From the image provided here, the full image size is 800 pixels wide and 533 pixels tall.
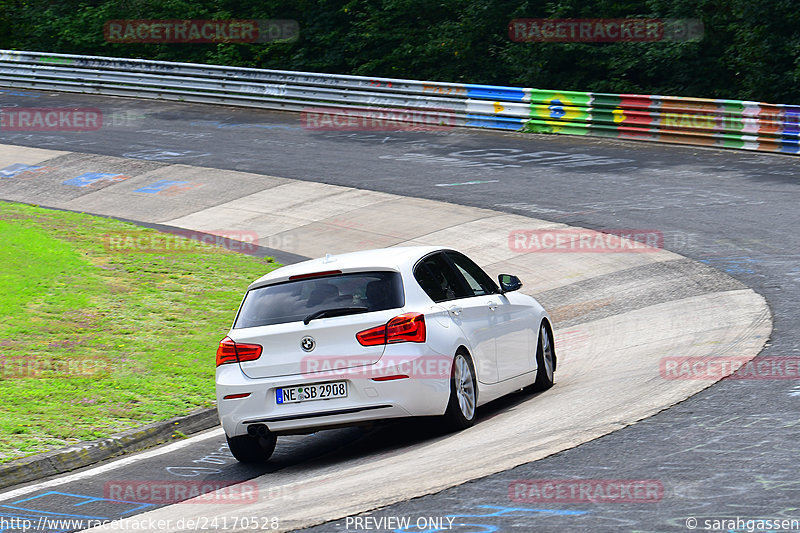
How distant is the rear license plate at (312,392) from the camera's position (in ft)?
27.3

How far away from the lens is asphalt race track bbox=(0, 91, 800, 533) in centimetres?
618

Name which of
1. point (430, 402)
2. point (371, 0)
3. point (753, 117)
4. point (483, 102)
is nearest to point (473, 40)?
point (371, 0)

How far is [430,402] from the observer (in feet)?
27.3

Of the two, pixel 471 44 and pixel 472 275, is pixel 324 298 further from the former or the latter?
pixel 471 44

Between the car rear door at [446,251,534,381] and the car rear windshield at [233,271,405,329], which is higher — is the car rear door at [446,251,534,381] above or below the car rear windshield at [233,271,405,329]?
below

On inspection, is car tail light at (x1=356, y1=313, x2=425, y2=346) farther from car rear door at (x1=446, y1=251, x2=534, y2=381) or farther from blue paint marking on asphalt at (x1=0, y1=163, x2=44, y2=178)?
blue paint marking on asphalt at (x1=0, y1=163, x2=44, y2=178)

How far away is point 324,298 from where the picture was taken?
867 cm

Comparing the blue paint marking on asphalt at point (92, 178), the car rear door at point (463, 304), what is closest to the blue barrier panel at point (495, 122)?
the blue paint marking on asphalt at point (92, 178)

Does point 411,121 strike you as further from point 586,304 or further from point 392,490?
point 392,490

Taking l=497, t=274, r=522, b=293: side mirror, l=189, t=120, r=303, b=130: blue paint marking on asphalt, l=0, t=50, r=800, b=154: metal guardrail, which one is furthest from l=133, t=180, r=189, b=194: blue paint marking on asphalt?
l=497, t=274, r=522, b=293: side mirror

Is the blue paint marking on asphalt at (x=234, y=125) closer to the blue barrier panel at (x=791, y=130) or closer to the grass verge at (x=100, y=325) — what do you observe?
the grass verge at (x=100, y=325)

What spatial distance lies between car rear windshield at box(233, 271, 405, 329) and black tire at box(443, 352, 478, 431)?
2.36ft

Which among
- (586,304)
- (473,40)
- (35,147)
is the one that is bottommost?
(586,304)

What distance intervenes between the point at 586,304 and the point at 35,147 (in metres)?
19.4
